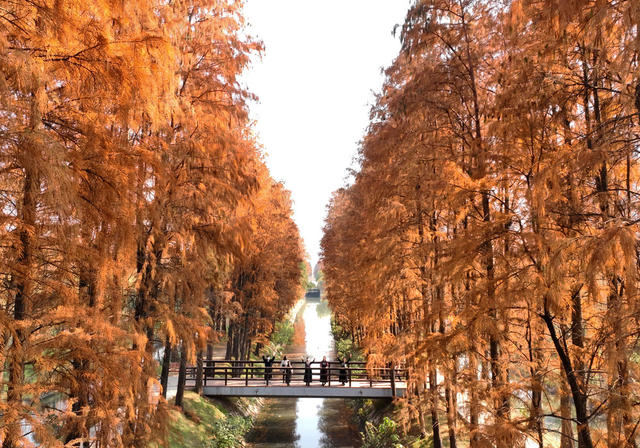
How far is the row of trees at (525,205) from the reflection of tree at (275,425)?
10.4 metres

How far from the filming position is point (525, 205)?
7.08 m

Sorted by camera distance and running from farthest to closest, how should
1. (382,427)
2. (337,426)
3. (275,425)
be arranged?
(337,426), (275,425), (382,427)

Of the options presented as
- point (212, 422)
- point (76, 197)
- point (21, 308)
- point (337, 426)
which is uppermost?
point (76, 197)

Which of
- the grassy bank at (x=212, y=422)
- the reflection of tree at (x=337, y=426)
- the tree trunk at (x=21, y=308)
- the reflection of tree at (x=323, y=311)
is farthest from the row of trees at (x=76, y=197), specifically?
the reflection of tree at (x=323, y=311)

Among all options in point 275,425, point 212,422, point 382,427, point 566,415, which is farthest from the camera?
point 275,425

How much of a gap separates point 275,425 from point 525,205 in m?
19.4

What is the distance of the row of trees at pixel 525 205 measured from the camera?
14.6 feet

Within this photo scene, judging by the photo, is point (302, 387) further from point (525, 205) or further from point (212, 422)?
point (525, 205)

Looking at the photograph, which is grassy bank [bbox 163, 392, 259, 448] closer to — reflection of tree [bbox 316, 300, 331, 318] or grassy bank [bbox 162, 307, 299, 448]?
grassy bank [bbox 162, 307, 299, 448]

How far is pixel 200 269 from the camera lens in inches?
391

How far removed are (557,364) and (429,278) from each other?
4421 millimetres

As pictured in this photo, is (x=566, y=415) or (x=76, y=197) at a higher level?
(x=76, y=197)

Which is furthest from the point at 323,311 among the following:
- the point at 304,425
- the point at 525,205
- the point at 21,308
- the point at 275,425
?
the point at 21,308

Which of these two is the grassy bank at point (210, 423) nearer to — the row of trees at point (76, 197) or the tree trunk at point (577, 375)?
the row of trees at point (76, 197)
